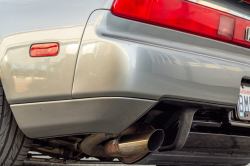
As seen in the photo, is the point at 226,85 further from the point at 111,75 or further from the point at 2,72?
the point at 2,72

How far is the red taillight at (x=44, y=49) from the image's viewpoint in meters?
1.37

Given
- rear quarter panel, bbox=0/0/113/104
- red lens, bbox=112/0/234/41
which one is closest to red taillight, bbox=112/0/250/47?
red lens, bbox=112/0/234/41

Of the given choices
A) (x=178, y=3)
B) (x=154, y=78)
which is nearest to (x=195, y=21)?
(x=178, y=3)

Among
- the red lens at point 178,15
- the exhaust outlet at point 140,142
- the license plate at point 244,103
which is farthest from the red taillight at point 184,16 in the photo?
the exhaust outlet at point 140,142

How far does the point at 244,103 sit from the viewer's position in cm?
160

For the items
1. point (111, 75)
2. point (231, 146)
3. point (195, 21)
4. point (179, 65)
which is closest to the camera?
point (111, 75)

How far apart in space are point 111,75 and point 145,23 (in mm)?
313

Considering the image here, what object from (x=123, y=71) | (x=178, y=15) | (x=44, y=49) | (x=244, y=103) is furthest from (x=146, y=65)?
(x=244, y=103)

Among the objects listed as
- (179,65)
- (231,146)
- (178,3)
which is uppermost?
(178,3)

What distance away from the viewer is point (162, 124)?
→ 1.61 metres

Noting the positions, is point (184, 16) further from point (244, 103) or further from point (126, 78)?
point (244, 103)

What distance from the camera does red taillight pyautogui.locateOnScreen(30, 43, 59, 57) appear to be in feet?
4.50

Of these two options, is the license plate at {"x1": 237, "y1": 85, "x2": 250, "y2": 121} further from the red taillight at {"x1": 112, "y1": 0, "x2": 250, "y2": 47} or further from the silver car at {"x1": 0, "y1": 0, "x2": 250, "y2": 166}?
the red taillight at {"x1": 112, "y1": 0, "x2": 250, "y2": 47}

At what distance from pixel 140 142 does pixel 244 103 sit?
604 millimetres
